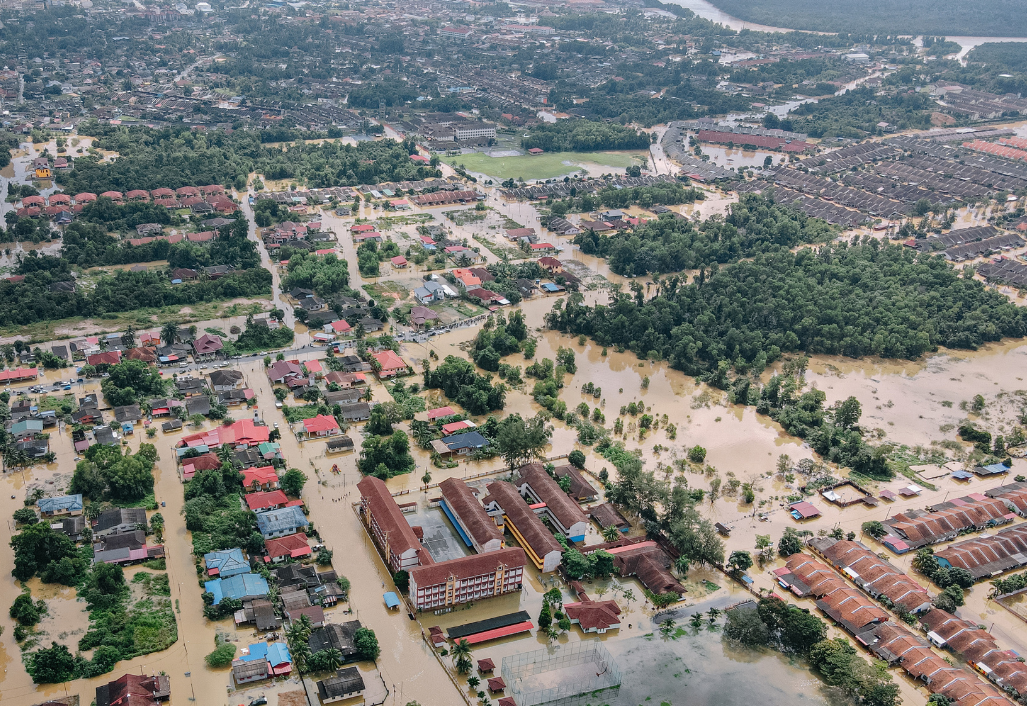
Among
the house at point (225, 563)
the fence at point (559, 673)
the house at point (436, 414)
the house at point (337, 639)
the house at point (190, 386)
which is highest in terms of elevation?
the house at point (190, 386)

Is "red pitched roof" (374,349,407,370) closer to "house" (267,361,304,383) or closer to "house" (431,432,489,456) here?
"house" (267,361,304,383)

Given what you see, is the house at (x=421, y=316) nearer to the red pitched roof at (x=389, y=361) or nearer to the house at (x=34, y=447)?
the red pitched roof at (x=389, y=361)

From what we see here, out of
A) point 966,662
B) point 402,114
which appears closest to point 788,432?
point 966,662

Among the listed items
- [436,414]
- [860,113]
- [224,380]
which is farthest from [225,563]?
[860,113]

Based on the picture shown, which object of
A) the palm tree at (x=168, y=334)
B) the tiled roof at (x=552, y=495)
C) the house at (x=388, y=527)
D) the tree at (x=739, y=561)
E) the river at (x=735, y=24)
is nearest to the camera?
the house at (x=388, y=527)

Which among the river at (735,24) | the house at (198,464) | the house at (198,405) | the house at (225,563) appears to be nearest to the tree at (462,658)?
the house at (225,563)

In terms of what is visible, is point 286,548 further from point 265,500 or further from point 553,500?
→ point 553,500

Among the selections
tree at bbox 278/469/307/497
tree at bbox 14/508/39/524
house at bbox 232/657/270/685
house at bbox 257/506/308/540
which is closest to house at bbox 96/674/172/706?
house at bbox 232/657/270/685
